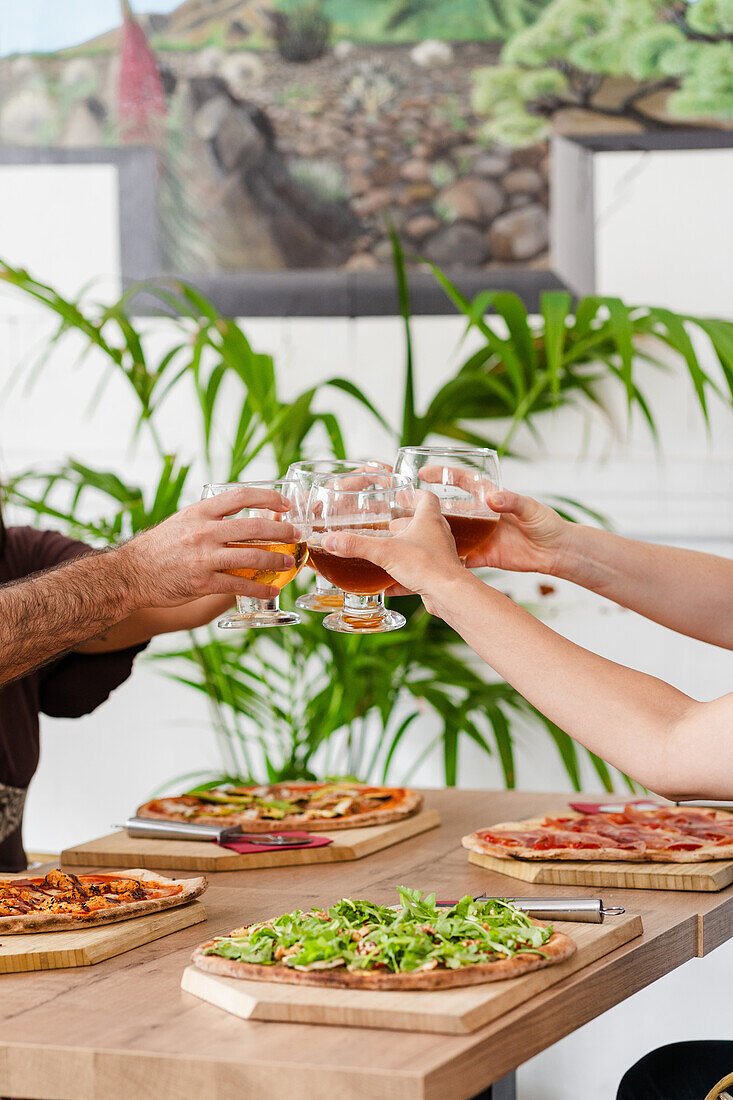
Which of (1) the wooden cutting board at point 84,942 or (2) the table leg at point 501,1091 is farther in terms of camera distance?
(2) the table leg at point 501,1091

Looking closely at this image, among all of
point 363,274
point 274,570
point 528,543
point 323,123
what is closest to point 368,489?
point 274,570

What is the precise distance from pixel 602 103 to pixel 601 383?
64 cm

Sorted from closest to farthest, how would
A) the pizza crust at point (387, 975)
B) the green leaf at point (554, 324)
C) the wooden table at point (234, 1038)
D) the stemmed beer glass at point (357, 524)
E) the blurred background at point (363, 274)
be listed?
the wooden table at point (234, 1038)
the pizza crust at point (387, 975)
the stemmed beer glass at point (357, 524)
the green leaf at point (554, 324)
the blurred background at point (363, 274)

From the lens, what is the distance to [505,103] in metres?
3.09

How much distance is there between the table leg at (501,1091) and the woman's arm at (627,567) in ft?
2.07

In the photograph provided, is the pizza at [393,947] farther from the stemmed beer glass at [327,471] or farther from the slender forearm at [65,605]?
the slender forearm at [65,605]

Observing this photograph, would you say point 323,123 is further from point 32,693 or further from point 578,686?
point 578,686

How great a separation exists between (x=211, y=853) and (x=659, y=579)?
0.71 meters

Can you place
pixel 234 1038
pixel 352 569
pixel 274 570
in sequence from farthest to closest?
pixel 274 570 < pixel 352 569 < pixel 234 1038

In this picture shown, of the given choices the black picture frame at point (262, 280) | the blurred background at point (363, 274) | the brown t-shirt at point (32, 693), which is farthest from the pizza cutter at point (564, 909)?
the black picture frame at point (262, 280)

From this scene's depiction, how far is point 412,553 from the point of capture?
1.32 metres

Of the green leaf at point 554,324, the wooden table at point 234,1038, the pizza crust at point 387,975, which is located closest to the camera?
the wooden table at point 234,1038

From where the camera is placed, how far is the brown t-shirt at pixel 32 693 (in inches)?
80.6

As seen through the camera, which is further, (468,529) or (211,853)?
(211,853)
